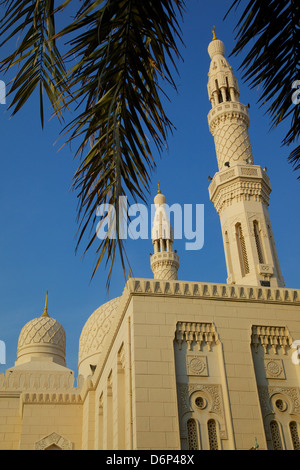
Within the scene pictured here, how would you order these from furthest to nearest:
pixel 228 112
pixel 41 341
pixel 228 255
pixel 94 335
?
pixel 41 341 → pixel 94 335 → pixel 228 112 → pixel 228 255

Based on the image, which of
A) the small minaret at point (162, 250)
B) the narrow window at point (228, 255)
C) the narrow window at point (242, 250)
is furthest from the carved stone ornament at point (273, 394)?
the small minaret at point (162, 250)

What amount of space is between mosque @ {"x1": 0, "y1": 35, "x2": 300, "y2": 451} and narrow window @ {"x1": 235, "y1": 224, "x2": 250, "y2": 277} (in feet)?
0.11

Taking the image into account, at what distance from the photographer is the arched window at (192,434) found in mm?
9352

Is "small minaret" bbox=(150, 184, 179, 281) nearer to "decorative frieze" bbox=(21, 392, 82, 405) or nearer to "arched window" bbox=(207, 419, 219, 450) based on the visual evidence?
"decorative frieze" bbox=(21, 392, 82, 405)

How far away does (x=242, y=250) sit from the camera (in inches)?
557

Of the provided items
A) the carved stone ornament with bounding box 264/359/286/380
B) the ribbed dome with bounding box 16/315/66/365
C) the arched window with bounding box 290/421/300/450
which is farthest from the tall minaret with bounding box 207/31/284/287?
the ribbed dome with bounding box 16/315/66/365

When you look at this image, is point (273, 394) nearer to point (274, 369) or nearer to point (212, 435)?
point (274, 369)

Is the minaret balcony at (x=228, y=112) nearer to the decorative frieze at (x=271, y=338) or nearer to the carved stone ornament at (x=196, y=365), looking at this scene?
the decorative frieze at (x=271, y=338)

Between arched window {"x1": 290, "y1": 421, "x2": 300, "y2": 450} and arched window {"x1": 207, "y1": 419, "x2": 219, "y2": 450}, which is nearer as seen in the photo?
arched window {"x1": 207, "y1": 419, "x2": 219, "y2": 450}

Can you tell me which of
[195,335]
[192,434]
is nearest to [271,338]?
[195,335]

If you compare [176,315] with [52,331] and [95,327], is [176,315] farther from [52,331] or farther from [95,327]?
[52,331]

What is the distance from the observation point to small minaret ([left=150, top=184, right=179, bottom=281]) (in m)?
19.4

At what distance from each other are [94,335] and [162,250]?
14.5 ft
